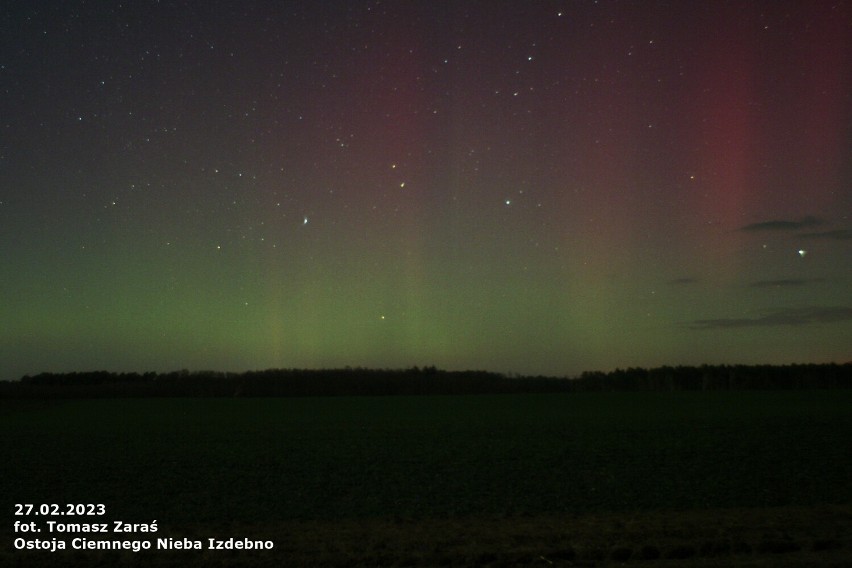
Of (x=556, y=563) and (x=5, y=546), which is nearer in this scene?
(x=556, y=563)

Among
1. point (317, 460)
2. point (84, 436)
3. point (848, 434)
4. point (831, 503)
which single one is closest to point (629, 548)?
point (831, 503)

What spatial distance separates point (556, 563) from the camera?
10.6 metres

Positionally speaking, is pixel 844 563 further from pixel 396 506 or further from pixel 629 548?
pixel 396 506

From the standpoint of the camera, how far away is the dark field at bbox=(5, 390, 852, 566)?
11.4 m

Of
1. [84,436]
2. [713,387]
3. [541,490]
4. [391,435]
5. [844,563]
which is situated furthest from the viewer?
[713,387]

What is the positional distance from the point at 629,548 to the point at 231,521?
8.33 metres
